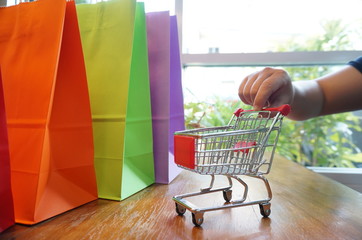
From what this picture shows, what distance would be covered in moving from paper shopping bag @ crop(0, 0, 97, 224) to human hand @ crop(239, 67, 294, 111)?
1.54 feet

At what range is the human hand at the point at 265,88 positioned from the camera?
731 mm

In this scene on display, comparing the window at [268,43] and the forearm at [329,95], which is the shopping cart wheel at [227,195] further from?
the window at [268,43]

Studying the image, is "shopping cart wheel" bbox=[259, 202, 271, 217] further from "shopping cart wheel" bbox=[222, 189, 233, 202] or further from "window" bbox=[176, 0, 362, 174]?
"window" bbox=[176, 0, 362, 174]

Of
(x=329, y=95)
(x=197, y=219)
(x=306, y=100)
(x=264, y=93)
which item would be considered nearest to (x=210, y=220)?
(x=197, y=219)

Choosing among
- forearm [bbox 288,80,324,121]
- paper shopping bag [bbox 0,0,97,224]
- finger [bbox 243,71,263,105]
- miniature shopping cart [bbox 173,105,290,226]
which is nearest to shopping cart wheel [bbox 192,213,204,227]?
miniature shopping cart [bbox 173,105,290,226]

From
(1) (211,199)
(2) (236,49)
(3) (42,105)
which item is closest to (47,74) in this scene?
(3) (42,105)

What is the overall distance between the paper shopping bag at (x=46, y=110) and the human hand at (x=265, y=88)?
468 mm

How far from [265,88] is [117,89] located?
41 centimetres

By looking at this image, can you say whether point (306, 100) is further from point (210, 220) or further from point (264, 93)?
point (210, 220)

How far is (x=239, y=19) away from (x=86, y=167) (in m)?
1.64

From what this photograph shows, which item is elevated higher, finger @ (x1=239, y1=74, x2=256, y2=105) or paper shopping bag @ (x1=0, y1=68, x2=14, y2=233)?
finger @ (x1=239, y1=74, x2=256, y2=105)

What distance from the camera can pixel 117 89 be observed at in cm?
68

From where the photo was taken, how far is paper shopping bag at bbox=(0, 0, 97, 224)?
20.4 inches

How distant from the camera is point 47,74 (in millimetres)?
543
